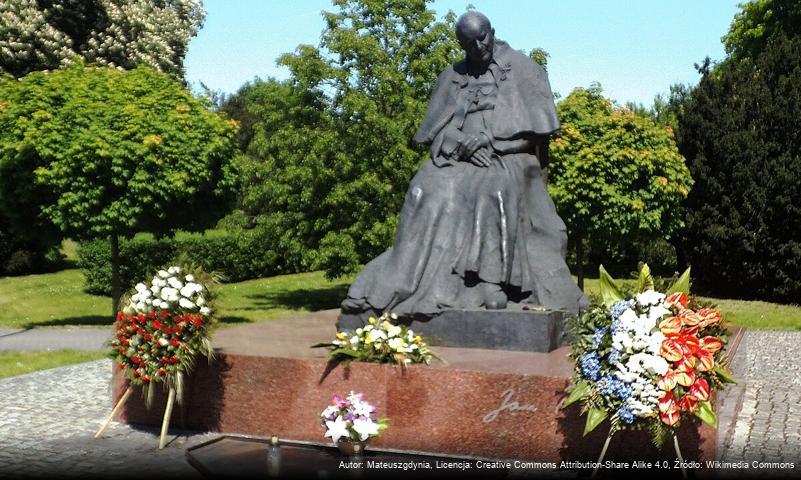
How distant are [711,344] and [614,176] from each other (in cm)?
1401

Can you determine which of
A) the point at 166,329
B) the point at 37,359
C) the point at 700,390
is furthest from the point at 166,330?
the point at 37,359

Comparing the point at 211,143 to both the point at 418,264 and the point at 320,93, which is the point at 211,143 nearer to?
the point at 320,93

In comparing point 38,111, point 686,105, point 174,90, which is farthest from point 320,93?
point 686,105

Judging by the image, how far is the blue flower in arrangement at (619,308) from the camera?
19.3 ft

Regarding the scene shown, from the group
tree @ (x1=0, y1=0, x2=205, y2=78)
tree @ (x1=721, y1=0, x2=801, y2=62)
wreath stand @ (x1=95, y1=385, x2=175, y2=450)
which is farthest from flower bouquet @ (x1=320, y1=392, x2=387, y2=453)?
tree @ (x1=721, y1=0, x2=801, y2=62)

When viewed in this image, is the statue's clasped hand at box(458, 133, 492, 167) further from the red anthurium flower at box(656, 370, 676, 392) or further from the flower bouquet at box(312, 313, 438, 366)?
the red anthurium flower at box(656, 370, 676, 392)

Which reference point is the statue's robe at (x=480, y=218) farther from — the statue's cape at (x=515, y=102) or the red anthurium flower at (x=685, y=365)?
the red anthurium flower at (x=685, y=365)

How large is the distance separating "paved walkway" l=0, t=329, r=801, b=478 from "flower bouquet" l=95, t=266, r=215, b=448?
47 centimetres

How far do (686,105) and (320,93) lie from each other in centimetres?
977

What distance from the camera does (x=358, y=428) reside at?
628 cm

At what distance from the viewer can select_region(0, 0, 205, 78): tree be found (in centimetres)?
2616

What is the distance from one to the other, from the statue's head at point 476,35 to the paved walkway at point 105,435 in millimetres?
3693

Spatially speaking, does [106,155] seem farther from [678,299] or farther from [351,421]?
[678,299]
